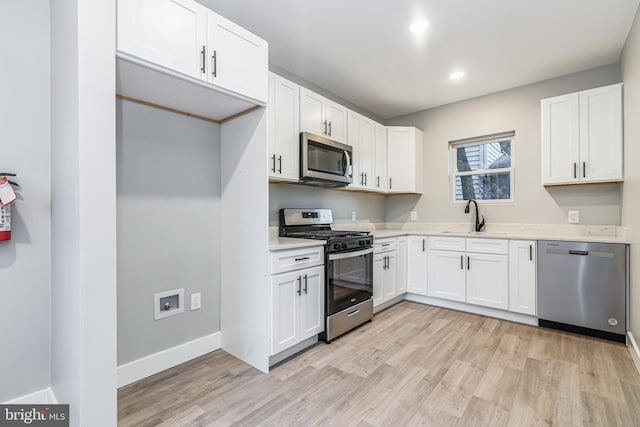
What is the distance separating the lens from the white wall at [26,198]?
1.63 meters

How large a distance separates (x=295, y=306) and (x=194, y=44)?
1913mm

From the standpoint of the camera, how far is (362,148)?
369 centimetres

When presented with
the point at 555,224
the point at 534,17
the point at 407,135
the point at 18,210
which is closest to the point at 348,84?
the point at 407,135

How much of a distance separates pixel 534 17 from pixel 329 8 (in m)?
1.61

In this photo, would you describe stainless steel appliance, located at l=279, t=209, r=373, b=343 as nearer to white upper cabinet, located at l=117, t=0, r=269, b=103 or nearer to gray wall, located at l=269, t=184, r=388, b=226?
gray wall, located at l=269, t=184, r=388, b=226

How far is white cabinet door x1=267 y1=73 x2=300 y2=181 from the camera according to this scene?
2.57 metres

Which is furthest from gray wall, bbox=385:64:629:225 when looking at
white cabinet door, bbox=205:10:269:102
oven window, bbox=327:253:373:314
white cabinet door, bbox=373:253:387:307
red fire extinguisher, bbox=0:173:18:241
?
red fire extinguisher, bbox=0:173:18:241

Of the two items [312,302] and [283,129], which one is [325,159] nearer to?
[283,129]

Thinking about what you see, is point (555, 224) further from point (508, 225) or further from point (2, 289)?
point (2, 289)

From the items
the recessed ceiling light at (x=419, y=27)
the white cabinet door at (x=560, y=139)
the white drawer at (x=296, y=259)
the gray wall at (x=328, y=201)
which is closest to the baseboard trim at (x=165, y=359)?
the white drawer at (x=296, y=259)

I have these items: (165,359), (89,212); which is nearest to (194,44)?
(89,212)

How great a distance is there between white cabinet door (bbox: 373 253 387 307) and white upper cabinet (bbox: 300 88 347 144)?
1377 mm

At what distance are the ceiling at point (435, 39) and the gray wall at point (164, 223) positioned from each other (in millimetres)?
1040

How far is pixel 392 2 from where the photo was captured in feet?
7.14
